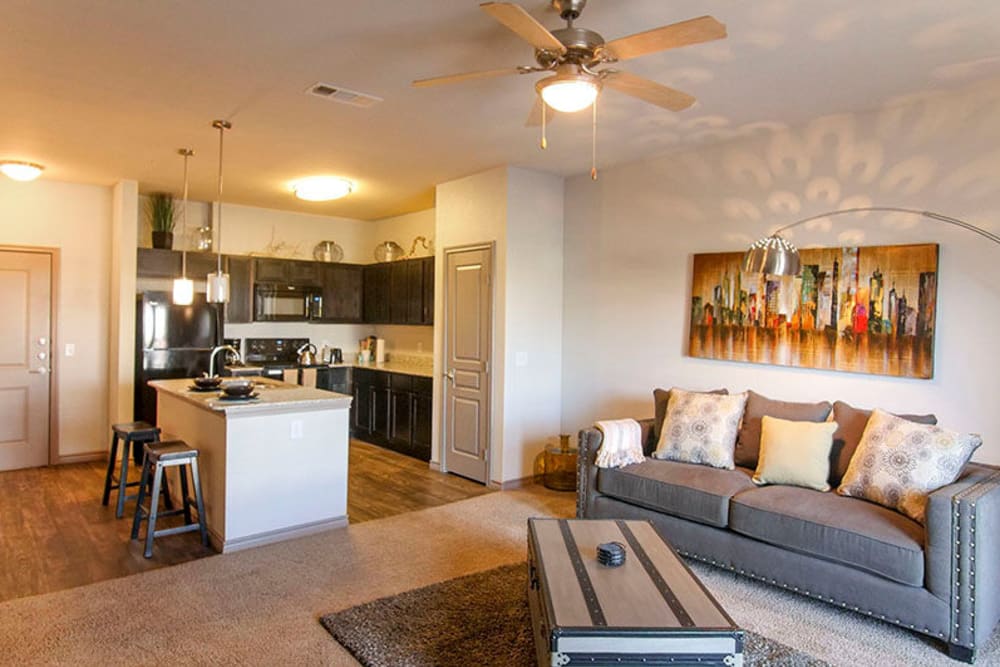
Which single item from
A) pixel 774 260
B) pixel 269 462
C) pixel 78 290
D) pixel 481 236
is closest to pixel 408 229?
pixel 481 236

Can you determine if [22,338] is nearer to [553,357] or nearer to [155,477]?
[155,477]

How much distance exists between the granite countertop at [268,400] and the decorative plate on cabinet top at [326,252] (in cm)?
330

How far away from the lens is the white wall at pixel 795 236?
344 cm

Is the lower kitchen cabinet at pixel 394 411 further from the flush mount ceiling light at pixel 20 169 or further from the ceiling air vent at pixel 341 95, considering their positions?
the flush mount ceiling light at pixel 20 169

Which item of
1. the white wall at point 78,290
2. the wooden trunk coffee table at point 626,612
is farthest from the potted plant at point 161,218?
the wooden trunk coffee table at point 626,612

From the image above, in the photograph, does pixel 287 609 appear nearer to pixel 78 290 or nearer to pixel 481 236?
pixel 481 236

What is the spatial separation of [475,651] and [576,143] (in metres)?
3.37

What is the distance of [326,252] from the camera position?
25.4ft

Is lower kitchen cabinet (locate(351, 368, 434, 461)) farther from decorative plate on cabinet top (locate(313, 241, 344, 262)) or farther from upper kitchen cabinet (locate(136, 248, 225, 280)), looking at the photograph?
upper kitchen cabinet (locate(136, 248, 225, 280))

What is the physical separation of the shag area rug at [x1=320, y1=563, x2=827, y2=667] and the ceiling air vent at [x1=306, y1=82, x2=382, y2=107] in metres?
2.76

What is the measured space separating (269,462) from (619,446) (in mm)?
2199

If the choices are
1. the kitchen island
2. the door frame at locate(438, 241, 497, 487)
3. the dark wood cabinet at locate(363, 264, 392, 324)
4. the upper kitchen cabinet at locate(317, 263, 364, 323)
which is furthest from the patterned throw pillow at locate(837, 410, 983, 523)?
the upper kitchen cabinet at locate(317, 263, 364, 323)

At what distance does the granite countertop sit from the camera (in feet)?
12.5

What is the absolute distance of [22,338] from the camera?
5.85m
